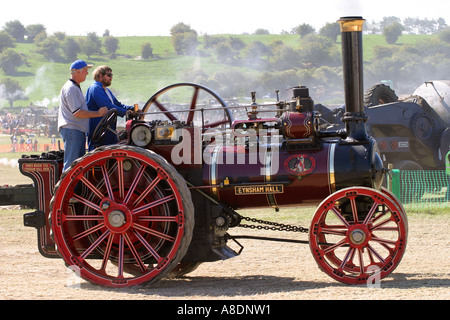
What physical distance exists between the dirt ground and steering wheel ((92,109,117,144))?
1.47m

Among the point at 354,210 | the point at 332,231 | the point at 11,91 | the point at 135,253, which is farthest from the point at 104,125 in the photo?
the point at 11,91

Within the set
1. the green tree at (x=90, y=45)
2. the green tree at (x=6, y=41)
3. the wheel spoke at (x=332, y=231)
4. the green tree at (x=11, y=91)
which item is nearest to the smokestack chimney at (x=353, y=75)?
the wheel spoke at (x=332, y=231)

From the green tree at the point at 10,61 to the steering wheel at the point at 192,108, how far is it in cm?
2518

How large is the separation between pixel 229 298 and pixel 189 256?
1.07 m

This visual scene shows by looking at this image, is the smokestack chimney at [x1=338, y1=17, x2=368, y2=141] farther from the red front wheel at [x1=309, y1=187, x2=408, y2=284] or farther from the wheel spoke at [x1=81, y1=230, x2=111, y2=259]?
the wheel spoke at [x1=81, y1=230, x2=111, y2=259]

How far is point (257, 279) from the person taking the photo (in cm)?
777

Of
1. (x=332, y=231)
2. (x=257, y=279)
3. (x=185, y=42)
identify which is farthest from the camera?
(x=185, y=42)

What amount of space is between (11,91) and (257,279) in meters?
70.8

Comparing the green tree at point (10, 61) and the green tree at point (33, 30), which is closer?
the green tree at point (10, 61)

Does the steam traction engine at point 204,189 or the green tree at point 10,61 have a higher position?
the green tree at point 10,61

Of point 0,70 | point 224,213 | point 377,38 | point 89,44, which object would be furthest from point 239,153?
point 377,38

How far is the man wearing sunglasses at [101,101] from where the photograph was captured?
7645mm

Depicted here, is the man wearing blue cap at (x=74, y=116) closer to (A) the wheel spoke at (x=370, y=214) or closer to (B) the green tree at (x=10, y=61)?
(A) the wheel spoke at (x=370, y=214)

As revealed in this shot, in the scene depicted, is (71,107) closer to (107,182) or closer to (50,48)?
(107,182)
